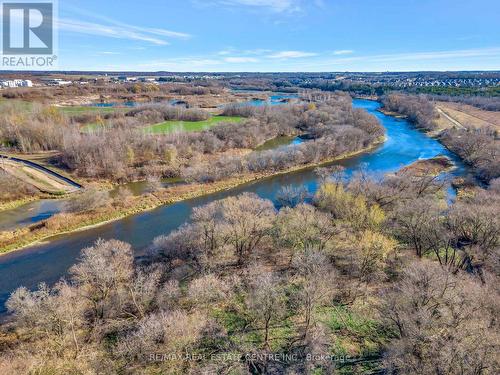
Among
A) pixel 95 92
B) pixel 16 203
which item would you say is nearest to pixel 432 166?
pixel 16 203

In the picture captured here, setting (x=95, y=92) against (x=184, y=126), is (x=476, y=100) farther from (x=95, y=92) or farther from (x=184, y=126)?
(x=95, y=92)

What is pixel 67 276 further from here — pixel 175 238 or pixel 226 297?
pixel 226 297

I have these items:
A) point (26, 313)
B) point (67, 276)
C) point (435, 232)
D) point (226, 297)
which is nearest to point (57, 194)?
point (67, 276)

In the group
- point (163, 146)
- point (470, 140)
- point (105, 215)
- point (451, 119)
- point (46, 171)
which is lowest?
point (105, 215)

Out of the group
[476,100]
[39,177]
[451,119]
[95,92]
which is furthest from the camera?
[95,92]

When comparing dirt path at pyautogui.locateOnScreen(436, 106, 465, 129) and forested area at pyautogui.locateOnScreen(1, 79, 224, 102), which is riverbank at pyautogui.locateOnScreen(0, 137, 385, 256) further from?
forested area at pyautogui.locateOnScreen(1, 79, 224, 102)
